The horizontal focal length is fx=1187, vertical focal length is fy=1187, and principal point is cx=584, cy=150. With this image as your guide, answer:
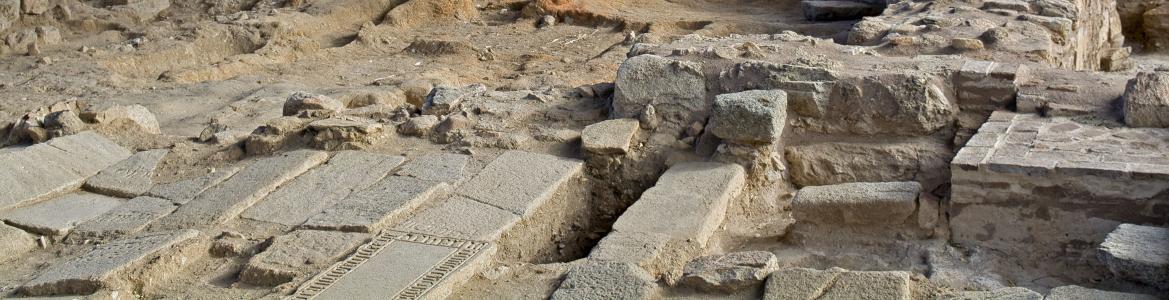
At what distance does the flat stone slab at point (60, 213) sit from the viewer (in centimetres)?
529

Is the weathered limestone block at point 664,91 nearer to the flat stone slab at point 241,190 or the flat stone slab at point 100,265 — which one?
the flat stone slab at point 241,190

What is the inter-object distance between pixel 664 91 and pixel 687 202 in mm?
1181

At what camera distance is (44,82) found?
916 cm

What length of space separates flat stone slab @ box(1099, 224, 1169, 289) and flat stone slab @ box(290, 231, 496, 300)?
2.28 meters

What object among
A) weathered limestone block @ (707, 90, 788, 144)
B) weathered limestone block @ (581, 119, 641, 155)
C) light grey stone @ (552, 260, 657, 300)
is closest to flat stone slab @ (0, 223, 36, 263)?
light grey stone @ (552, 260, 657, 300)

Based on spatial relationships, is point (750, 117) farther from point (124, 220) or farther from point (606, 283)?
point (124, 220)

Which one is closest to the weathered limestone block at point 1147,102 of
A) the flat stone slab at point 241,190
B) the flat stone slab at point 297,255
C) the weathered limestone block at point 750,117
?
the weathered limestone block at point 750,117

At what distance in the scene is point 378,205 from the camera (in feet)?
17.1

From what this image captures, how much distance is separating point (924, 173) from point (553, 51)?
542 centimetres

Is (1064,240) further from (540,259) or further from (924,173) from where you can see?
(540,259)

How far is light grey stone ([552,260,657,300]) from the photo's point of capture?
13.6 ft

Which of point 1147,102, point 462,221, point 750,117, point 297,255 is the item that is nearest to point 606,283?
point 462,221

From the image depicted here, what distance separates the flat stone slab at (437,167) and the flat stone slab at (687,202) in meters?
0.95

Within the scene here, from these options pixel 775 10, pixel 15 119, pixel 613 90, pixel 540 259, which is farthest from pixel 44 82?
Answer: pixel 775 10
